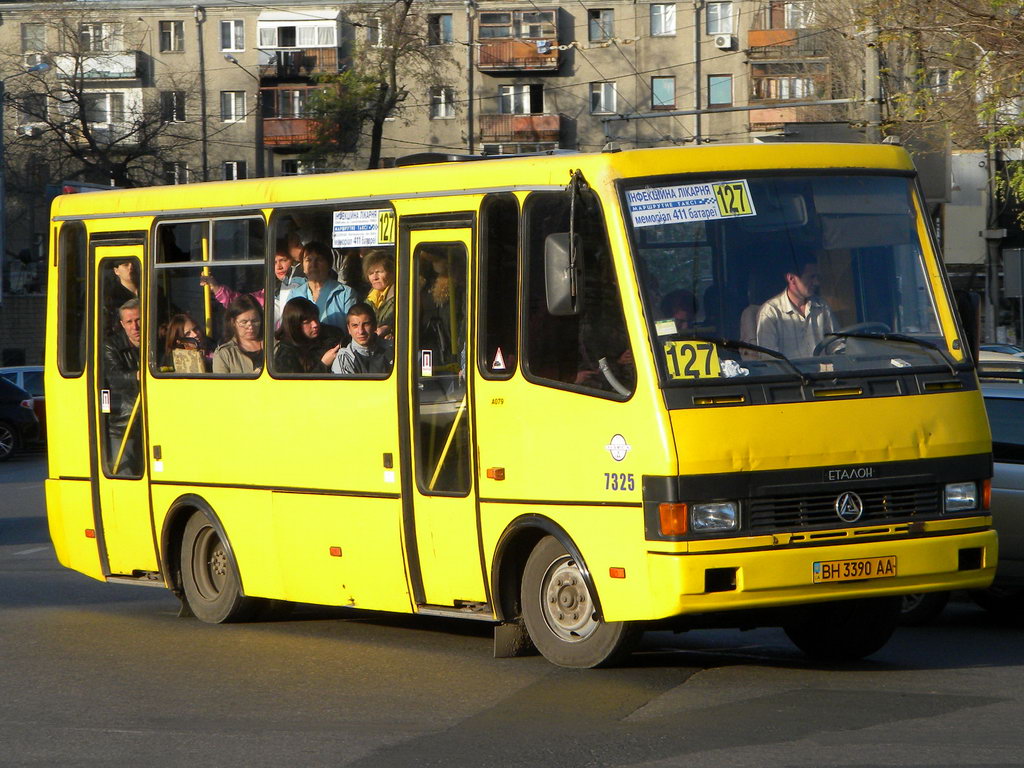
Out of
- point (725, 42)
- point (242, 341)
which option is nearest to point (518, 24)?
point (725, 42)

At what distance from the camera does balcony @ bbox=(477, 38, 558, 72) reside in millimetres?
72375

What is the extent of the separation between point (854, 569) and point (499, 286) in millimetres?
2367

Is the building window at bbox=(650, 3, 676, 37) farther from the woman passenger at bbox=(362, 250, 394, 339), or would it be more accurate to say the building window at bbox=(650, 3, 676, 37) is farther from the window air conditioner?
the woman passenger at bbox=(362, 250, 394, 339)

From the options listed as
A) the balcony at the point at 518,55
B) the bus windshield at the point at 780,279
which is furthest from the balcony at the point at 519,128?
the bus windshield at the point at 780,279

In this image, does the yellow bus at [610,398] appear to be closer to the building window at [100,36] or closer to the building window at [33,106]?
the building window at [33,106]

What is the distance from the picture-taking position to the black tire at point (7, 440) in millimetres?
32812

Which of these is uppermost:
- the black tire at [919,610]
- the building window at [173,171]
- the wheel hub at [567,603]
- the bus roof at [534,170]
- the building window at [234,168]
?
the building window at [234,168]

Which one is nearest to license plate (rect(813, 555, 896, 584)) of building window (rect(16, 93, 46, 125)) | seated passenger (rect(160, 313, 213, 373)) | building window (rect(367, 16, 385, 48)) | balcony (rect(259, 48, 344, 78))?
seated passenger (rect(160, 313, 213, 373))

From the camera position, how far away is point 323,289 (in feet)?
36.3

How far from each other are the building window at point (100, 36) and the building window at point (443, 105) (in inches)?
491

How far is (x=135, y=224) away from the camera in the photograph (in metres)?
12.7

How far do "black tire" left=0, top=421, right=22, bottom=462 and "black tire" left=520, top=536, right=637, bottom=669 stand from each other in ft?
81.3

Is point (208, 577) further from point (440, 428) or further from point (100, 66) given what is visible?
point (100, 66)

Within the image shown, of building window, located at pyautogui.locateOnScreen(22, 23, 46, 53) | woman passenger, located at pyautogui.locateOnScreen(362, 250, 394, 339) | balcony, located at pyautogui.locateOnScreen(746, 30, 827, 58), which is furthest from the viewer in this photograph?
building window, located at pyautogui.locateOnScreen(22, 23, 46, 53)
